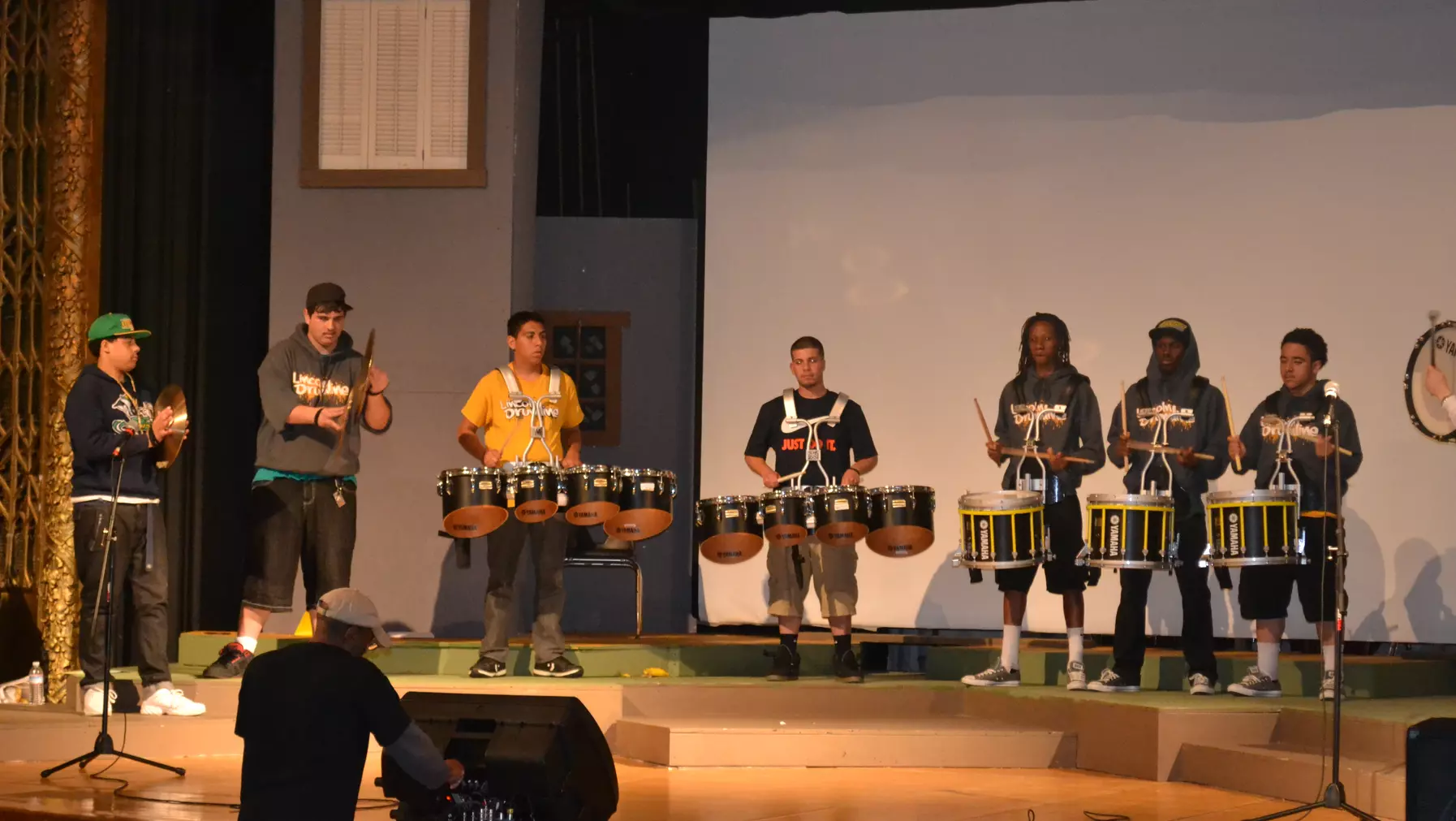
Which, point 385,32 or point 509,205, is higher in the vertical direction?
point 385,32

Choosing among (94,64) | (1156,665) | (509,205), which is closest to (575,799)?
(1156,665)

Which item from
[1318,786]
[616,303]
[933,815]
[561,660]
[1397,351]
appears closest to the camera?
[933,815]

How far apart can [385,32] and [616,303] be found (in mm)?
1958

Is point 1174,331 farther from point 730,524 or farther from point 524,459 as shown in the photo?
point 524,459

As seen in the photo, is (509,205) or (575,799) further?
(509,205)

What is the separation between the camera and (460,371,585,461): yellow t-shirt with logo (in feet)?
23.2

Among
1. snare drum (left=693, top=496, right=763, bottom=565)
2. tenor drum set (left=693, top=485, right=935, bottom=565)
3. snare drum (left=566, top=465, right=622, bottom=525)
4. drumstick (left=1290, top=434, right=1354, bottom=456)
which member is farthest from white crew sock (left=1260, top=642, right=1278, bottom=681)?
snare drum (left=566, top=465, right=622, bottom=525)

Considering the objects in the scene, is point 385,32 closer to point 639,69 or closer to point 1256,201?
point 639,69

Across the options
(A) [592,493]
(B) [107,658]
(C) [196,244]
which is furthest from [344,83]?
(B) [107,658]

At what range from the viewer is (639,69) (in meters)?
9.23

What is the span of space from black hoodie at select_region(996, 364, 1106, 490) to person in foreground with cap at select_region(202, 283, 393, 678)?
271cm

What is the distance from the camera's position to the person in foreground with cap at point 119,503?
6293 mm

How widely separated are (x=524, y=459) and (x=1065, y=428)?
232 cm

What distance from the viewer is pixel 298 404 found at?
271 inches
